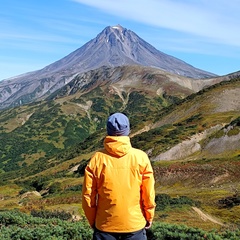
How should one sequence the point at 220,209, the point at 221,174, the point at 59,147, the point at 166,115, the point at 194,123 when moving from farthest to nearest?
the point at 59,147 < the point at 166,115 < the point at 194,123 < the point at 221,174 < the point at 220,209

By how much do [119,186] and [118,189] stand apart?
5cm

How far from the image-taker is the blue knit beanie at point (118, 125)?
6.57 metres

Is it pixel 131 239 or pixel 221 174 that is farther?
pixel 221 174

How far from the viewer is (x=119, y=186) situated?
6395 mm

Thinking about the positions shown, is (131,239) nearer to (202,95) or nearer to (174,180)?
(174,180)

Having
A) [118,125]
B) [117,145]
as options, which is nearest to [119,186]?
[117,145]

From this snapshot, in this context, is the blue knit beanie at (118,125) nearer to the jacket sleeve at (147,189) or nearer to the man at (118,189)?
the man at (118,189)

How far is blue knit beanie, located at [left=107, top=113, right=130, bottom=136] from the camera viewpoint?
6.57 m

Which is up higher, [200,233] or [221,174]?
[200,233]

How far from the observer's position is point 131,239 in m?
6.48

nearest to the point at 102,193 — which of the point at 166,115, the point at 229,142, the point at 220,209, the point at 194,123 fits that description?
the point at 220,209

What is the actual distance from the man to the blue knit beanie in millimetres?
18

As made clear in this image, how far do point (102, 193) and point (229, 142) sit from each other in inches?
2384

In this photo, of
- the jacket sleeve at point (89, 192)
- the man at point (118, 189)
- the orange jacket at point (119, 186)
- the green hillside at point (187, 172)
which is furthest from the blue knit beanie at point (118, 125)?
the green hillside at point (187, 172)
